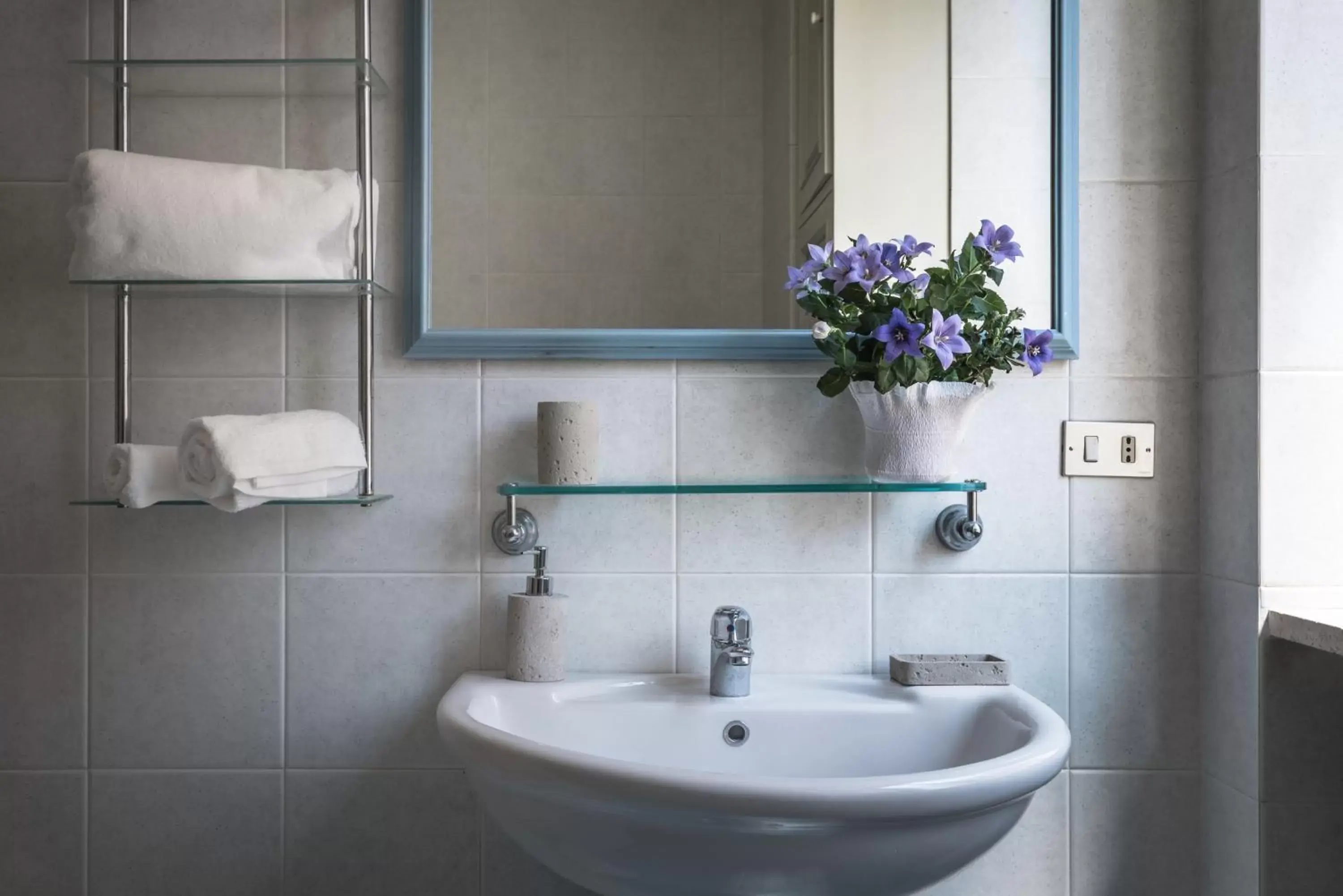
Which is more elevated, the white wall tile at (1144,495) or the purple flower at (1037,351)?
the purple flower at (1037,351)

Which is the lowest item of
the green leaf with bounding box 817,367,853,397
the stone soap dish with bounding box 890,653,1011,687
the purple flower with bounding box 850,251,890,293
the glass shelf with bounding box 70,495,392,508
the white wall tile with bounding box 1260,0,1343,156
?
the stone soap dish with bounding box 890,653,1011,687

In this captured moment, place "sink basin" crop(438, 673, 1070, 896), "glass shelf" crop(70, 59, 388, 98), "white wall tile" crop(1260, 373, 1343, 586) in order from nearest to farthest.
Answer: "sink basin" crop(438, 673, 1070, 896) < "white wall tile" crop(1260, 373, 1343, 586) < "glass shelf" crop(70, 59, 388, 98)

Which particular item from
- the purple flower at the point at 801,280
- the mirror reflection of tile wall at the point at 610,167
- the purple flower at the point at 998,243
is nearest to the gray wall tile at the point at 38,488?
the mirror reflection of tile wall at the point at 610,167

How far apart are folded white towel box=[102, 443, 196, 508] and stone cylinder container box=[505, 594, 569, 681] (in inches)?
16.1

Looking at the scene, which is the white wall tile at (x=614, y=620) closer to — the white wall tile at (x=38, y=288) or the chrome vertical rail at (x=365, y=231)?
the chrome vertical rail at (x=365, y=231)

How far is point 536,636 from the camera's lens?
48.9 inches

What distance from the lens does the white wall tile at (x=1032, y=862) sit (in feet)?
4.37

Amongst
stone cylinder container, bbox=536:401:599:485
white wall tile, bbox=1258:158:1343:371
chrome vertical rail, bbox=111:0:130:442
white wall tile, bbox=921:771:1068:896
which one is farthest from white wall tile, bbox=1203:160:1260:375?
chrome vertical rail, bbox=111:0:130:442

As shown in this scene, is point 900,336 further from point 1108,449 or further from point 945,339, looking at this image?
point 1108,449

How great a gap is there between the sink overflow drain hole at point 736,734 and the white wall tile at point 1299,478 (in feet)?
2.14

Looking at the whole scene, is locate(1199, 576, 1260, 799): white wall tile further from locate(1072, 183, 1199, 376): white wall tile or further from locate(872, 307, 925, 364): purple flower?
locate(872, 307, 925, 364): purple flower

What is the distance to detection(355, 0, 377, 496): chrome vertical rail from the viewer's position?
1258 mm

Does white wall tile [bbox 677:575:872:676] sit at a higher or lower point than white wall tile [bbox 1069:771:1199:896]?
higher

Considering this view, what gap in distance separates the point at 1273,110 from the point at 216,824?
64.2 inches
